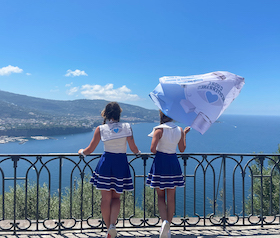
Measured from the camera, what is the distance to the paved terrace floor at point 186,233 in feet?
9.80

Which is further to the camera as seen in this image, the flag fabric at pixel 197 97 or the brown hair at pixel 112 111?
Result: the brown hair at pixel 112 111

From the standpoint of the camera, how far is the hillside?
305 feet

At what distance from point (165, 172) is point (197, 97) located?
96cm

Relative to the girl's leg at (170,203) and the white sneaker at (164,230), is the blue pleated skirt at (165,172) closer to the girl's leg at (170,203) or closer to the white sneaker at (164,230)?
the girl's leg at (170,203)

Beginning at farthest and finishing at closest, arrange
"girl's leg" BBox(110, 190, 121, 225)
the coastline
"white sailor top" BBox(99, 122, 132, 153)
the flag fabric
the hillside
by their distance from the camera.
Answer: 1. the hillside
2. the coastline
3. "girl's leg" BBox(110, 190, 121, 225)
4. "white sailor top" BBox(99, 122, 132, 153)
5. the flag fabric

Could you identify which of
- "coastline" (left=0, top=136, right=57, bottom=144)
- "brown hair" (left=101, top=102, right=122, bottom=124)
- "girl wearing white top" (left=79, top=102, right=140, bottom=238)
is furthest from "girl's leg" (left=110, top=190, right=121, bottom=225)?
"coastline" (left=0, top=136, right=57, bottom=144)

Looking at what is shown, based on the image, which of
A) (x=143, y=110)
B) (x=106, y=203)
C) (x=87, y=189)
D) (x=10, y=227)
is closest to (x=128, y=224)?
(x=106, y=203)

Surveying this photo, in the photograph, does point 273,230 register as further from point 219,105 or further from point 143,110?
point 143,110

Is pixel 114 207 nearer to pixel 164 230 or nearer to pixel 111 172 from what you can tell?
pixel 111 172

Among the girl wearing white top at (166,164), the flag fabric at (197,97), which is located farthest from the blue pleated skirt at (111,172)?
the flag fabric at (197,97)

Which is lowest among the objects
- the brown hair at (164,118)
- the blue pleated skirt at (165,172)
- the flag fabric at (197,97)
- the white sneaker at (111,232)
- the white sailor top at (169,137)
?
the white sneaker at (111,232)

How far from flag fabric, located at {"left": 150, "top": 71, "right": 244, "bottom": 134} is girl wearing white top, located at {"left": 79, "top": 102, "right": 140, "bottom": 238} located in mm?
513

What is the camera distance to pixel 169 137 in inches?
101

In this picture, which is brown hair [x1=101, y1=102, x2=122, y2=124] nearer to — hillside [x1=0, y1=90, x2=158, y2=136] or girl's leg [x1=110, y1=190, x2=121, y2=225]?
girl's leg [x1=110, y1=190, x2=121, y2=225]
